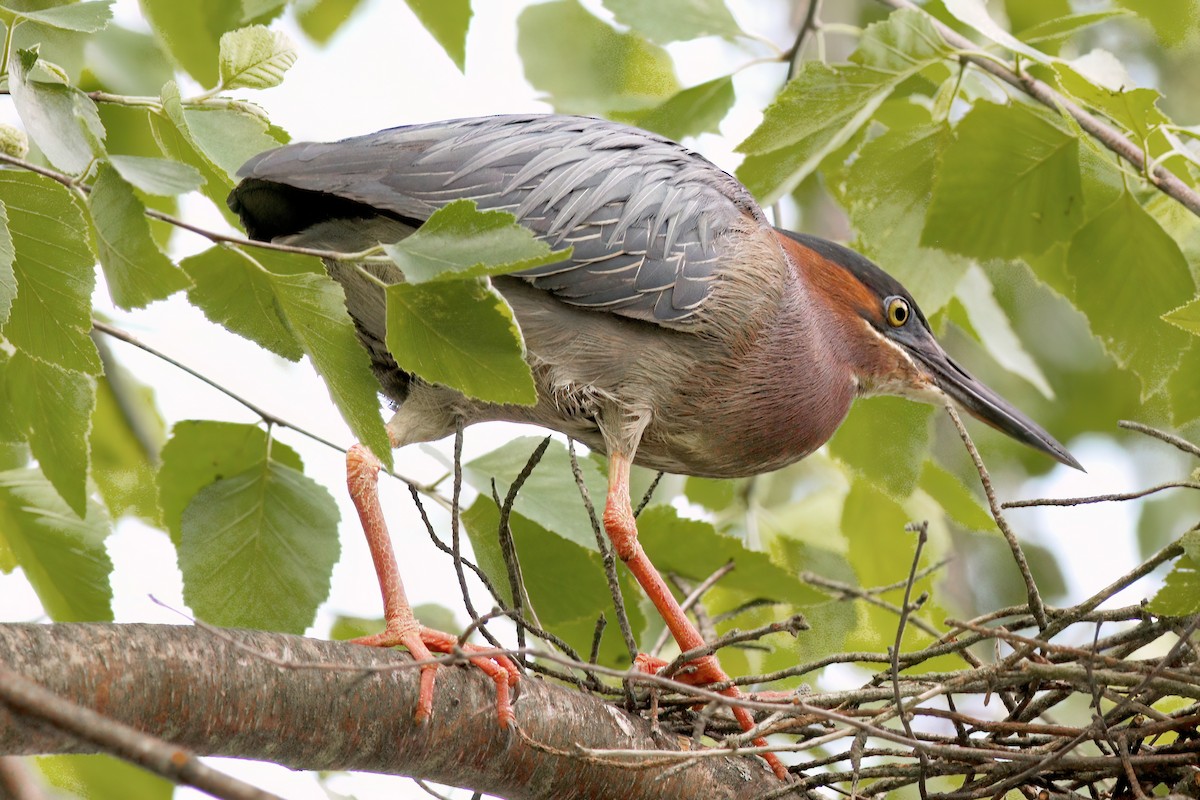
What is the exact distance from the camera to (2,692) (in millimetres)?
1127

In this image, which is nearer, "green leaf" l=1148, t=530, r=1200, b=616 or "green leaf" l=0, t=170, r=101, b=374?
"green leaf" l=0, t=170, r=101, b=374

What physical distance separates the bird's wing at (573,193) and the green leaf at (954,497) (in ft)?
2.93

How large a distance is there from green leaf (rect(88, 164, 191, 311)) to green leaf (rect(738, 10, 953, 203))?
4.93 ft

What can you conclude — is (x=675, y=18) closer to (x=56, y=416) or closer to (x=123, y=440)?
(x=56, y=416)

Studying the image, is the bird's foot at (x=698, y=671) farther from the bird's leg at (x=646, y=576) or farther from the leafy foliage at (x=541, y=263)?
the leafy foliage at (x=541, y=263)

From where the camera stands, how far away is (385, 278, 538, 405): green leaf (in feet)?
5.40

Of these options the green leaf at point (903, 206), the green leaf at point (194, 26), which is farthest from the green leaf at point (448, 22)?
the green leaf at point (903, 206)

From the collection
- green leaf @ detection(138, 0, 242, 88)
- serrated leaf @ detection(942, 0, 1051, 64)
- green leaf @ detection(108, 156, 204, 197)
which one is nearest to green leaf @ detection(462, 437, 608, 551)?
green leaf @ detection(138, 0, 242, 88)

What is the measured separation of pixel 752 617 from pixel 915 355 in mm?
838

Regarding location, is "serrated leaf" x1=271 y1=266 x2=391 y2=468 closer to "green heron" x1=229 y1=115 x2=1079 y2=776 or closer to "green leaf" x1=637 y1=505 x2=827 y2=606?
"green heron" x1=229 y1=115 x2=1079 y2=776

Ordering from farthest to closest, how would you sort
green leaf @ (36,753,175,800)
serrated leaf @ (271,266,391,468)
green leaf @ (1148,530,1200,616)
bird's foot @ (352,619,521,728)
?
green leaf @ (36,753,175,800) < green leaf @ (1148,530,1200,616) < bird's foot @ (352,619,521,728) < serrated leaf @ (271,266,391,468)

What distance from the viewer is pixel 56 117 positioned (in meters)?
1.65

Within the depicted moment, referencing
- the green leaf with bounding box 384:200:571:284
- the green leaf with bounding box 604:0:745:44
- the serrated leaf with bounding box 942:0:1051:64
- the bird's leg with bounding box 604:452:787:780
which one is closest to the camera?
the green leaf with bounding box 384:200:571:284

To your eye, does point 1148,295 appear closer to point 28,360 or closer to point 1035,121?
point 1035,121
